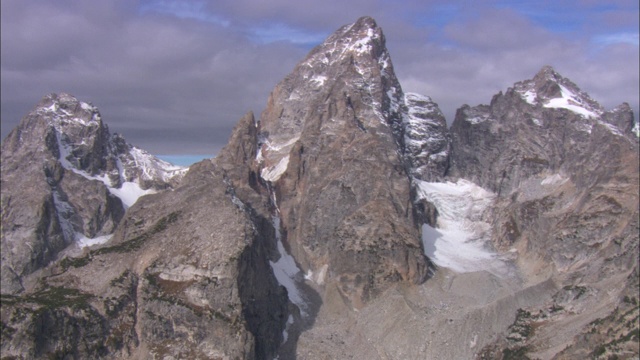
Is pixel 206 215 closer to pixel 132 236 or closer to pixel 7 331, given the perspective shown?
pixel 132 236

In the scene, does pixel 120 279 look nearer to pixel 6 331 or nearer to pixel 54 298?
pixel 54 298

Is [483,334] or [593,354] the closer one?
[593,354]

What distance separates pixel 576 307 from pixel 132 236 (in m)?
107

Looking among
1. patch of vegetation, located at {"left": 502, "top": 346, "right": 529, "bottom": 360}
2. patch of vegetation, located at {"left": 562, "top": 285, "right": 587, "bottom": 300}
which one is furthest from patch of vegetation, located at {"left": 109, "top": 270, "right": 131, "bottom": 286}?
patch of vegetation, located at {"left": 562, "top": 285, "right": 587, "bottom": 300}

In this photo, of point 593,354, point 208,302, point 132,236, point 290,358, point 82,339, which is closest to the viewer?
point 593,354

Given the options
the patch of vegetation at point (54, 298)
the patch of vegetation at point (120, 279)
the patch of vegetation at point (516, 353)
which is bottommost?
the patch of vegetation at point (516, 353)

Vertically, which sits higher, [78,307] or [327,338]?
[78,307]

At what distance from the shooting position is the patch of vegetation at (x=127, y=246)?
7185 inches

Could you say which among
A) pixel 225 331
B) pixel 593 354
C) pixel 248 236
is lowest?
pixel 593 354

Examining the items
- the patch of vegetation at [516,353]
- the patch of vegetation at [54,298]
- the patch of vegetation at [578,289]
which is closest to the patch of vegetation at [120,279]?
the patch of vegetation at [54,298]

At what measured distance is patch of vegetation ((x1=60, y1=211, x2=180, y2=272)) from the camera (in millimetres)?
182500

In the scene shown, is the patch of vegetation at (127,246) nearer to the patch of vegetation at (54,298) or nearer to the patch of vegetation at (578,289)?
the patch of vegetation at (54,298)

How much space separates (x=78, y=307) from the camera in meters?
→ 162

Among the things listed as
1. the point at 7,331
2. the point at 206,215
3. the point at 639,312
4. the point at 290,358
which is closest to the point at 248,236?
the point at 206,215
